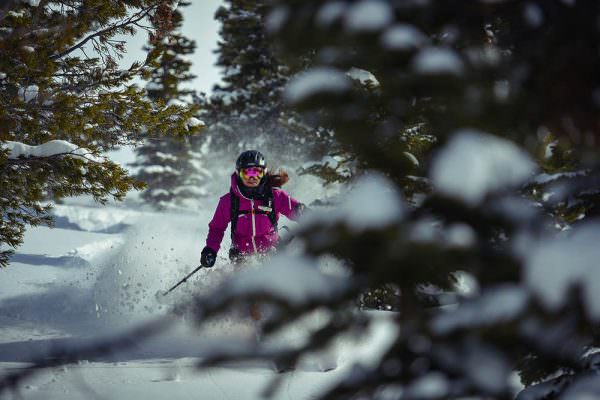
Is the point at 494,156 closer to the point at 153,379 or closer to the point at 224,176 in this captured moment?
the point at 153,379

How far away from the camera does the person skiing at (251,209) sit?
23.2 feet

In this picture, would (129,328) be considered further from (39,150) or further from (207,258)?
(39,150)

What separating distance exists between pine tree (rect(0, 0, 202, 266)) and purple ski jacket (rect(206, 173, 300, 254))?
4.43 feet

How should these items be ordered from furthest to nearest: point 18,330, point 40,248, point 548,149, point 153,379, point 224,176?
1. point 224,176
2. point 40,248
3. point 18,330
4. point 153,379
5. point 548,149

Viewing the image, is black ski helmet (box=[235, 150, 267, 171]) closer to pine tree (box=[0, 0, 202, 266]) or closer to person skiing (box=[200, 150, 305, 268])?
person skiing (box=[200, 150, 305, 268])

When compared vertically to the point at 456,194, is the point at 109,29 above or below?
above

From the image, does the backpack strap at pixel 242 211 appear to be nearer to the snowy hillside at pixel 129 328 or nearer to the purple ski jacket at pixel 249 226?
the purple ski jacket at pixel 249 226

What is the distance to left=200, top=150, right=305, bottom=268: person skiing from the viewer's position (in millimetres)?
7082

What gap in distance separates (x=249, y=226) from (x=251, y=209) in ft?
0.87

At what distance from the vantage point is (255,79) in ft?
71.1

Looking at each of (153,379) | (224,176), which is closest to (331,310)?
(153,379)

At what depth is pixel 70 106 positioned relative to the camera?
20.0 ft

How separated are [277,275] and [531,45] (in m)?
0.98

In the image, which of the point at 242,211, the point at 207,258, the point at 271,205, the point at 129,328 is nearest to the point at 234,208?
the point at 242,211
